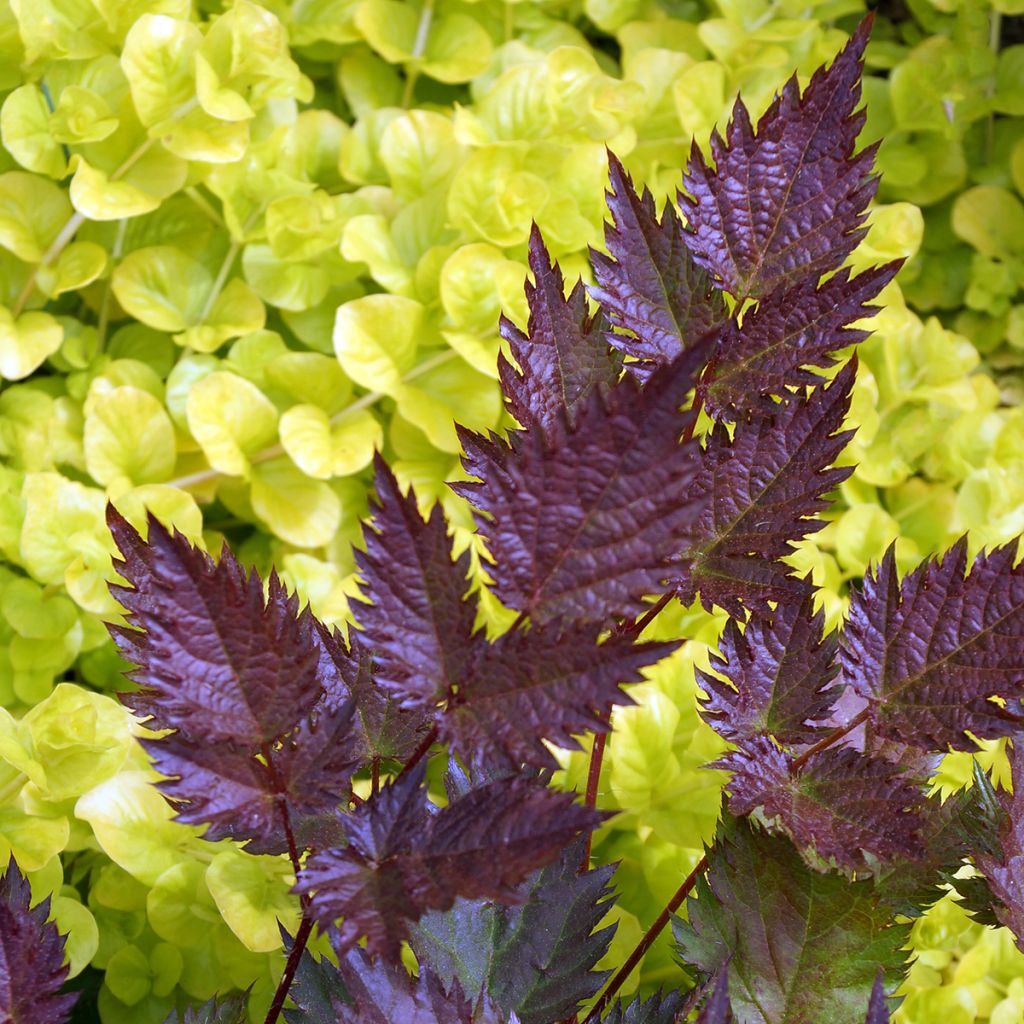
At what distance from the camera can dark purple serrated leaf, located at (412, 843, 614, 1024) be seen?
604 mm

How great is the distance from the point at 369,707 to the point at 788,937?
26 cm

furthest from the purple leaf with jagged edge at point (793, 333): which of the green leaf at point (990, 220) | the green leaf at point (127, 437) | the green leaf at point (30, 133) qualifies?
the green leaf at point (990, 220)

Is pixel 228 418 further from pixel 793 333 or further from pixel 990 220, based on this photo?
pixel 990 220

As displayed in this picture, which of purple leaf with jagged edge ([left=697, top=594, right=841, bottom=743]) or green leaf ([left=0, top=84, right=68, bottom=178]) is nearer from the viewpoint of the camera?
purple leaf with jagged edge ([left=697, top=594, right=841, bottom=743])

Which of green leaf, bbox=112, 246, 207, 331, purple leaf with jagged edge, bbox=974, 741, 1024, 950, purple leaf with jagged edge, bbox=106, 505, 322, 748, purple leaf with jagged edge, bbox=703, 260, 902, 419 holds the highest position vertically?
purple leaf with jagged edge, bbox=703, 260, 902, 419

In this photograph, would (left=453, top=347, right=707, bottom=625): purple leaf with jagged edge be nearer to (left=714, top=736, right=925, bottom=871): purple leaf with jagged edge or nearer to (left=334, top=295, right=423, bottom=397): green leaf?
(left=714, top=736, right=925, bottom=871): purple leaf with jagged edge

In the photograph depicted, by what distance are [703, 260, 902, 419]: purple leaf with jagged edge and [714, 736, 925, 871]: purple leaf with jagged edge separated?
0.59 feet

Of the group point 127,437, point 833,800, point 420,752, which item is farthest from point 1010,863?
point 127,437

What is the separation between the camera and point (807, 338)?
1.91ft

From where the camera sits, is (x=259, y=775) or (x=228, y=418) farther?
(x=228, y=418)

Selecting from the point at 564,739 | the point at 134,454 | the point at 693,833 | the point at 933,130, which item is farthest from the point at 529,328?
the point at 933,130

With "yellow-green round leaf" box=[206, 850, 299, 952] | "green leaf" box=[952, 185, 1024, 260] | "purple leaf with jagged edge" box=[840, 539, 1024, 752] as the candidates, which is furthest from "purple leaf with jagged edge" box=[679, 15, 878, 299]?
"green leaf" box=[952, 185, 1024, 260]

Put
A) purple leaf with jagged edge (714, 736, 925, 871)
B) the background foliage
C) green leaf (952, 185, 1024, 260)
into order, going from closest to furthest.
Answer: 1. purple leaf with jagged edge (714, 736, 925, 871)
2. the background foliage
3. green leaf (952, 185, 1024, 260)

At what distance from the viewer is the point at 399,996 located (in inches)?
20.6
